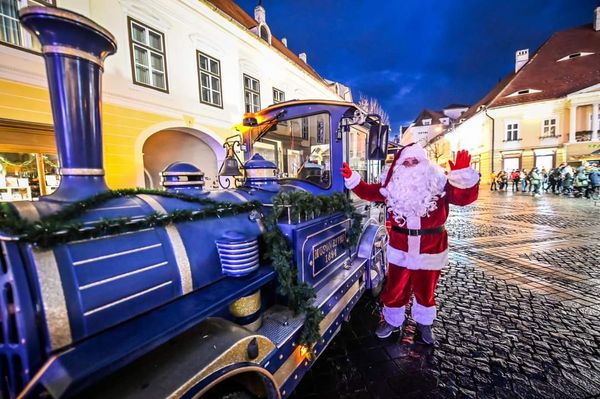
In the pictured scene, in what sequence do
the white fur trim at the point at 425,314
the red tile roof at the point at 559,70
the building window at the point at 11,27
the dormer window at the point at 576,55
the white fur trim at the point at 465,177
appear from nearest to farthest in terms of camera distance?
the white fur trim at the point at 465,177 < the white fur trim at the point at 425,314 < the building window at the point at 11,27 < the red tile roof at the point at 559,70 < the dormer window at the point at 576,55

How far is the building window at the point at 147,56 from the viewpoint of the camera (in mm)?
5980

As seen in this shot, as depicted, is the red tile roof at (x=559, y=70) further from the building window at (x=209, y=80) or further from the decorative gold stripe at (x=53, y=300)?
the decorative gold stripe at (x=53, y=300)

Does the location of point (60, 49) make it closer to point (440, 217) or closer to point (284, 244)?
point (284, 244)

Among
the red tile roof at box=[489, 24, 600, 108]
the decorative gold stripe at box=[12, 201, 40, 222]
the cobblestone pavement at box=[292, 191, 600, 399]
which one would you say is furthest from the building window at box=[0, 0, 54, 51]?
the red tile roof at box=[489, 24, 600, 108]

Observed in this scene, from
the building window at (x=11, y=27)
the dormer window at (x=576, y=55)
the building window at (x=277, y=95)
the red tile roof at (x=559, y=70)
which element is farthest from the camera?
the dormer window at (x=576, y=55)

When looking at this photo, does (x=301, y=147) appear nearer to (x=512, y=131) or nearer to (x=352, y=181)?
(x=352, y=181)

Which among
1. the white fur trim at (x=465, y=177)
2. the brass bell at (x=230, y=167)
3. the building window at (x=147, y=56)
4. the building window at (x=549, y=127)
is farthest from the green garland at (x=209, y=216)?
the building window at (x=549, y=127)

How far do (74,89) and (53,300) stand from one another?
109 centimetres

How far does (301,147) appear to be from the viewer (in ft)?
9.73

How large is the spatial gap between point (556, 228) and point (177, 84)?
36.4 ft

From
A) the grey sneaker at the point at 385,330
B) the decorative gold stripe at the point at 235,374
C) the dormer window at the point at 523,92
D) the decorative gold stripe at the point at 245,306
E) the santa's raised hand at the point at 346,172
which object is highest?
the dormer window at the point at 523,92

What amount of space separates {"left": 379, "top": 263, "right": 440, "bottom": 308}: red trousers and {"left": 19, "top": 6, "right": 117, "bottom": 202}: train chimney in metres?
2.59

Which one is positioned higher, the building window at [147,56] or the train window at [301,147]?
the building window at [147,56]

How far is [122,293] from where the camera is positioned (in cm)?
109
